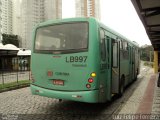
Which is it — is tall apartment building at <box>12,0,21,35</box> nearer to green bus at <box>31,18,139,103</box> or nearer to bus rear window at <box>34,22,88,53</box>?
bus rear window at <box>34,22,88,53</box>

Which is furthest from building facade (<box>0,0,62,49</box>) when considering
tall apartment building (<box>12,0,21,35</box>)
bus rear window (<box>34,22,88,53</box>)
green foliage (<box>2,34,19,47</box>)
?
bus rear window (<box>34,22,88,53</box>)

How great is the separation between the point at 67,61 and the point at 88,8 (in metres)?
45.9

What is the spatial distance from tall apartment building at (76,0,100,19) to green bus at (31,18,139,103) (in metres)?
42.2

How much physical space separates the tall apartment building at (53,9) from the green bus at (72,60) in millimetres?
62311

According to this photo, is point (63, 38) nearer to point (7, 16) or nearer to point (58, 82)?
point (58, 82)

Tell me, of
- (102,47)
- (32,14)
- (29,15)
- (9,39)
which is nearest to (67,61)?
(102,47)

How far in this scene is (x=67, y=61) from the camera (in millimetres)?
7160

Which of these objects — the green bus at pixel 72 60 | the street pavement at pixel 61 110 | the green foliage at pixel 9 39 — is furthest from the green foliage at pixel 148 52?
the green bus at pixel 72 60

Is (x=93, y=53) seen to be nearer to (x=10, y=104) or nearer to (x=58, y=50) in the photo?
(x=58, y=50)

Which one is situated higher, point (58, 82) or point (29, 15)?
point (29, 15)

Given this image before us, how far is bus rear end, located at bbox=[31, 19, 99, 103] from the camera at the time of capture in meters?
6.83

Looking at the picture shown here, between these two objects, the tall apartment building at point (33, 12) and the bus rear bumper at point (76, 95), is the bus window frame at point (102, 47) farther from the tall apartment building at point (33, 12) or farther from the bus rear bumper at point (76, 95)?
the tall apartment building at point (33, 12)

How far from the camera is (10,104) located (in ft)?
29.1

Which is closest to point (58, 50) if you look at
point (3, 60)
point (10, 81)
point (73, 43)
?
point (73, 43)
